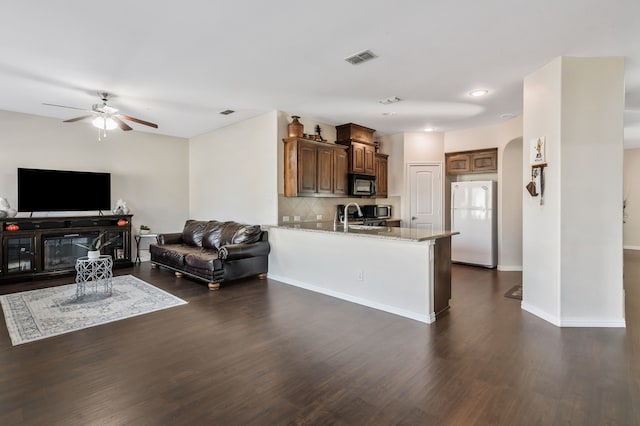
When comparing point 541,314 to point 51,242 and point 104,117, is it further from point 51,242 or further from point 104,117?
point 51,242

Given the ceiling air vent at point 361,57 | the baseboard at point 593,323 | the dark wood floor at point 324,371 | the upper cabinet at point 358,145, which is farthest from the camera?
the upper cabinet at point 358,145

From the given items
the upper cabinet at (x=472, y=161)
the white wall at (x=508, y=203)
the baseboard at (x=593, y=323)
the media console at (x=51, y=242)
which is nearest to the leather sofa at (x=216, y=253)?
the media console at (x=51, y=242)

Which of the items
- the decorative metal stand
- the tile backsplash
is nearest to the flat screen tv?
the decorative metal stand

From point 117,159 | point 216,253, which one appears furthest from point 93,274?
point 117,159

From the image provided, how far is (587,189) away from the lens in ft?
10.8

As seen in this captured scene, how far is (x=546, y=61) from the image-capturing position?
132 inches

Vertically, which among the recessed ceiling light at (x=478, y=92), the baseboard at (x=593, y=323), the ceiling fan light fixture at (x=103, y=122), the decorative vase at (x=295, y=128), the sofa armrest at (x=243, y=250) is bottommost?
the baseboard at (x=593, y=323)

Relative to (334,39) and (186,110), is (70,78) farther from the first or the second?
(334,39)

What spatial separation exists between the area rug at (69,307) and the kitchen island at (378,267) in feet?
5.80

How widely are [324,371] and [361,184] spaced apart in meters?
4.36

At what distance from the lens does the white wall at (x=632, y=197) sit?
8.62 metres

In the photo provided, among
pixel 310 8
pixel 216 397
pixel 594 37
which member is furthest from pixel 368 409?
pixel 594 37

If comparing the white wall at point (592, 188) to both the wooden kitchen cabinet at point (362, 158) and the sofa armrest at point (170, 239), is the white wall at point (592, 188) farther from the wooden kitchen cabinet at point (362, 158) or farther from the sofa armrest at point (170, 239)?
the sofa armrest at point (170, 239)

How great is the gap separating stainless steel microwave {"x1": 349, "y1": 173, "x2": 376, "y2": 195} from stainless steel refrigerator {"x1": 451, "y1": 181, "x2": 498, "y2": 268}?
1.64 metres
